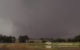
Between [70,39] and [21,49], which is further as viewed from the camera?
[70,39]

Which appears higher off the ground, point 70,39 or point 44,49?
point 70,39

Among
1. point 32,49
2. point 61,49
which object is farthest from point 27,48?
point 61,49

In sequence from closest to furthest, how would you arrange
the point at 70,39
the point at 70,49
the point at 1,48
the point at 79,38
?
the point at 1,48
the point at 70,49
the point at 70,39
the point at 79,38

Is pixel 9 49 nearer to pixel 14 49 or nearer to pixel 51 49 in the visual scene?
pixel 14 49

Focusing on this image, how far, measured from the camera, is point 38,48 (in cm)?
1591

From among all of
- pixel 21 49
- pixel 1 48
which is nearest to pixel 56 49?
pixel 21 49

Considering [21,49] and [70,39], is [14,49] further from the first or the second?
[70,39]

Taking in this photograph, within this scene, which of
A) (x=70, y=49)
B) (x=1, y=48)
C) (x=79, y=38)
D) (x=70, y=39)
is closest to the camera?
(x=1, y=48)

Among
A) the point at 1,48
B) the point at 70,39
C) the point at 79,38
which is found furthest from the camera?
the point at 79,38

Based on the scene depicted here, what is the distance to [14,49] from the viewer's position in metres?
15.4

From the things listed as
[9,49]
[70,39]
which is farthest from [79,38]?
[9,49]

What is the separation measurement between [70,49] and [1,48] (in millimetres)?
4960

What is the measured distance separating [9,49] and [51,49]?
119 inches

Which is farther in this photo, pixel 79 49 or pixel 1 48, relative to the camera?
pixel 79 49
